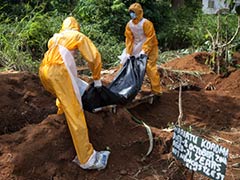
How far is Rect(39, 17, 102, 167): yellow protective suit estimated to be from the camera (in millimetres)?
4301

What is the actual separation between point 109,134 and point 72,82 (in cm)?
83

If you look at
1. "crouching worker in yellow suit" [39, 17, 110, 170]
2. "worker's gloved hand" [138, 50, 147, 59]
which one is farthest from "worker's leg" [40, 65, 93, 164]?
"worker's gloved hand" [138, 50, 147, 59]

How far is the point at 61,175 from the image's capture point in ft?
14.1

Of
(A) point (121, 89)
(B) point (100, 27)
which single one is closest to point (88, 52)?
(A) point (121, 89)

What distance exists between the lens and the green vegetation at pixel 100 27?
9028mm

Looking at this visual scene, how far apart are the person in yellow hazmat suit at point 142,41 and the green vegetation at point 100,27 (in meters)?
2.38

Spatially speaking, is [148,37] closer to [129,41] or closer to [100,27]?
[129,41]

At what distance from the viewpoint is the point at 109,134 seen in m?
4.86

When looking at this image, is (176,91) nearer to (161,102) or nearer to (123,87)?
(161,102)

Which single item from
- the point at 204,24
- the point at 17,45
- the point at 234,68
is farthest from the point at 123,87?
the point at 204,24

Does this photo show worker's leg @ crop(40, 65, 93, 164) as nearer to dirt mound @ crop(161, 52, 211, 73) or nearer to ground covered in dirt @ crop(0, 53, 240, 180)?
ground covered in dirt @ crop(0, 53, 240, 180)

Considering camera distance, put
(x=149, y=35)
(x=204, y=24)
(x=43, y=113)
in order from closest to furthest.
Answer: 1. (x=43, y=113)
2. (x=149, y=35)
3. (x=204, y=24)

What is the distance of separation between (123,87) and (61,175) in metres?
1.84

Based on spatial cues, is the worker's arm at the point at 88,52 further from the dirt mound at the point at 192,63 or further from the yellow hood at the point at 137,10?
the dirt mound at the point at 192,63
